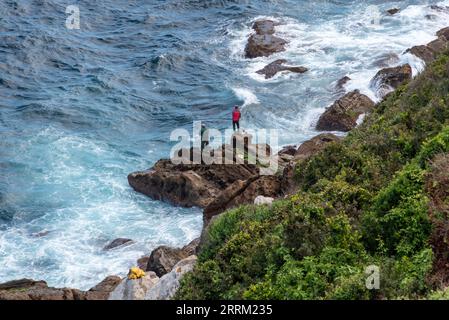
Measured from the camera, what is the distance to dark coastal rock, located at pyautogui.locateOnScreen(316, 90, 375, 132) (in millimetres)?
30031

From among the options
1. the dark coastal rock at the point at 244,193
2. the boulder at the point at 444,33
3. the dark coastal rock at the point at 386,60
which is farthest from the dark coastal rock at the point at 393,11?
the dark coastal rock at the point at 244,193

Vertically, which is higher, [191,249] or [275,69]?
[275,69]

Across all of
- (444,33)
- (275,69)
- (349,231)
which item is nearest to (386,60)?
(444,33)

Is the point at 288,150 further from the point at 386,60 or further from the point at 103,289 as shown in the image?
the point at 386,60

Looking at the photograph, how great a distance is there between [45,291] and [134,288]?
4.57 meters

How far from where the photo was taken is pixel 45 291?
60.4ft

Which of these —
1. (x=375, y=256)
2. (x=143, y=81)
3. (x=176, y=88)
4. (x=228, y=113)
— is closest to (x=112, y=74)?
(x=143, y=81)

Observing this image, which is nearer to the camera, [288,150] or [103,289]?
[103,289]

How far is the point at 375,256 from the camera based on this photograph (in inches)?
484

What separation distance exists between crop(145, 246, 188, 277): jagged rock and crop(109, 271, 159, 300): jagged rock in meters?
2.90

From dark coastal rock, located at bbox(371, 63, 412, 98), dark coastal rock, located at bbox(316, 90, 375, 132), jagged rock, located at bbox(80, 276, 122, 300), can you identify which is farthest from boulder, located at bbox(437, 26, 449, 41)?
jagged rock, located at bbox(80, 276, 122, 300)

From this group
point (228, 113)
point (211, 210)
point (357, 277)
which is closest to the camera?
point (357, 277)

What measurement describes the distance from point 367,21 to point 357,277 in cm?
3766
